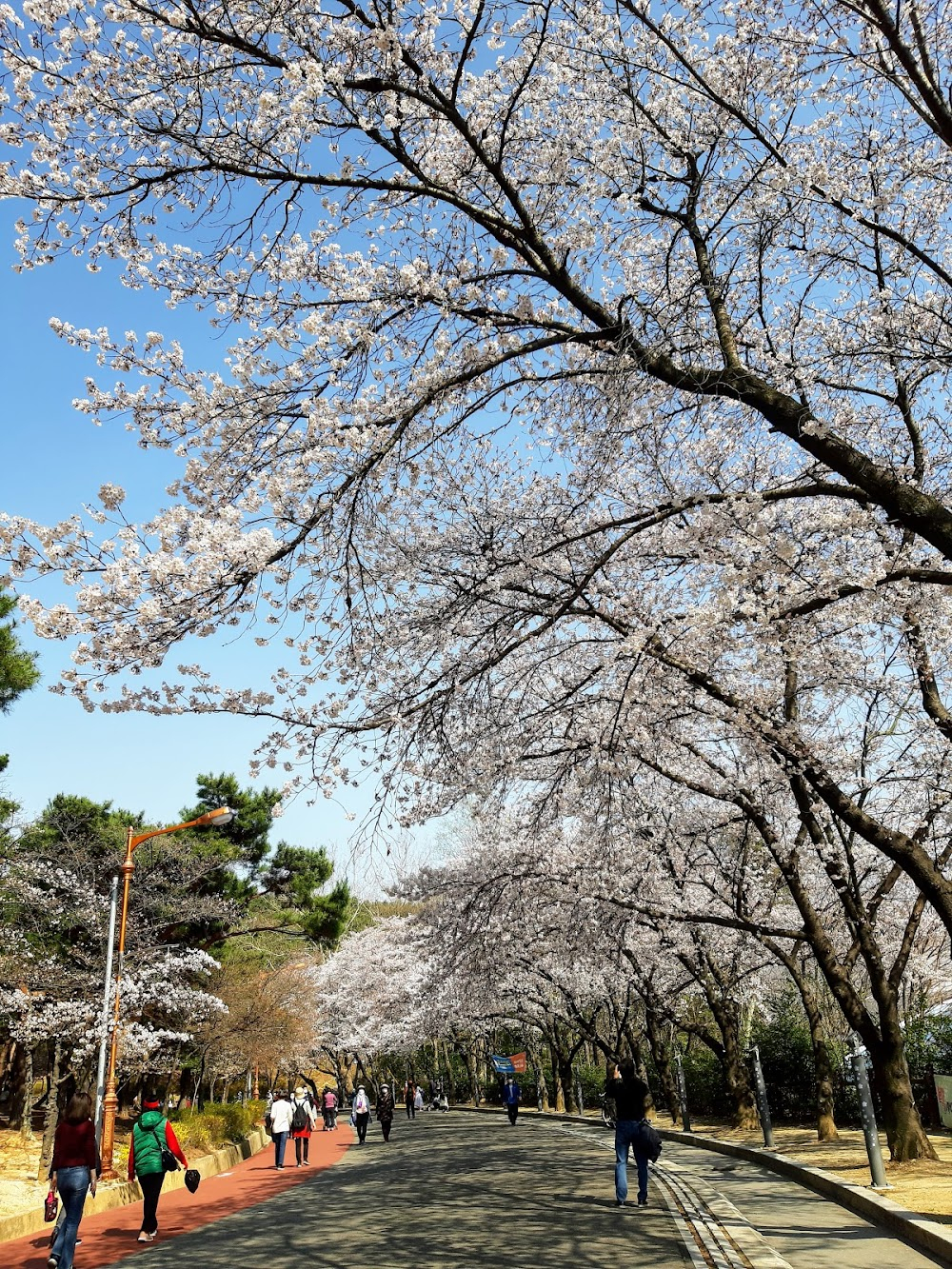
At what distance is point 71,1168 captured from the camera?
349 inches

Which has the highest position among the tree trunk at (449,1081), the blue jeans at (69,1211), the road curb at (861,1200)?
the blue jeans at (69,1211)

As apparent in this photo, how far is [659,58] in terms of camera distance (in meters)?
8.24

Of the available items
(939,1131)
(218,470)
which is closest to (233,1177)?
(939,1131)

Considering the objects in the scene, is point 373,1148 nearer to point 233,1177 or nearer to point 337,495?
point 233,1177

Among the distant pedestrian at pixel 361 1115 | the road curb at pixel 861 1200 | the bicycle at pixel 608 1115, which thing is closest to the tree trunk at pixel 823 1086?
the road curb at pixel 861 1200

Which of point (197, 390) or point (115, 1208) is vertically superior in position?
point (197, 390)

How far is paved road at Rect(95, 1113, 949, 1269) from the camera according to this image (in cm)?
784

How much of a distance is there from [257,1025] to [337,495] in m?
26.7

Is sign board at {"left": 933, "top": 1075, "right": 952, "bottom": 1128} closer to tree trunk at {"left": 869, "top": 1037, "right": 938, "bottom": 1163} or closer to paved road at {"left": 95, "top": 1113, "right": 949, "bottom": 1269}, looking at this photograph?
paved road at {"left": 95, "top": 1113, "right": 949, "bottom": 1269}

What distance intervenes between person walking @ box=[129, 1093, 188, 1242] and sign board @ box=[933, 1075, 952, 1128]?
13029 mm

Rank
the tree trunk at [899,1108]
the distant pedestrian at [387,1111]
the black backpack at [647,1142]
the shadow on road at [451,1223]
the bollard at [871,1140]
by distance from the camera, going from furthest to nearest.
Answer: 1. the distant pedestrian at [387,1111]
2. the tree trunk at [899,1108]
3. the black backpack at [647,1142]
4. the bollard at [871,1140]
5. the shadow on road at [451,1223]

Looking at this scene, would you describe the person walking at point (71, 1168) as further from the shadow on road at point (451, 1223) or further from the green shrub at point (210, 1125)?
the green shrub at point (210, 1125)

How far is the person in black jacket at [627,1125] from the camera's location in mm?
10914

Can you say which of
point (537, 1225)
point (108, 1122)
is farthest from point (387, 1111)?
point (537, 1225)
